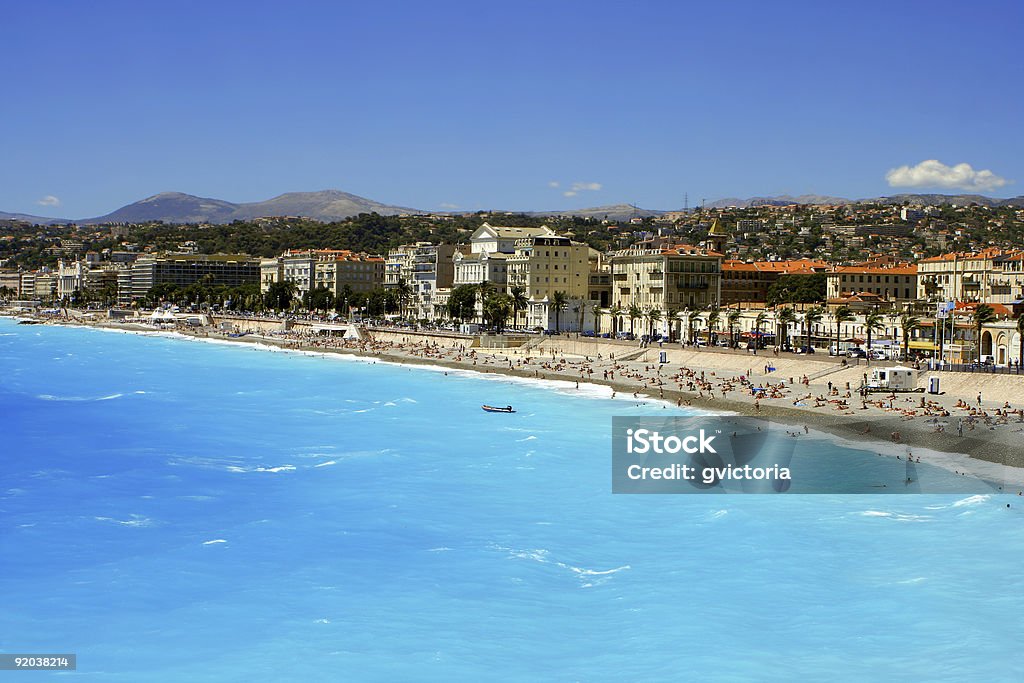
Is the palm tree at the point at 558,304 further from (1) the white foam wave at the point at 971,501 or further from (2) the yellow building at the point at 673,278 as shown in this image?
(1) the white foam wave at the point at 971,501

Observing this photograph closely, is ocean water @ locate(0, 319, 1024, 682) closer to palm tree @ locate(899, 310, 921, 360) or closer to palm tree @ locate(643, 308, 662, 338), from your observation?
palm tree @ locate(899, 310, 921, 360)

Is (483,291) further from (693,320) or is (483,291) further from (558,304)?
(693,320)

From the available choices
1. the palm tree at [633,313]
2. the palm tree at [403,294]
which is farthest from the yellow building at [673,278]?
the palm tree at [403,294]

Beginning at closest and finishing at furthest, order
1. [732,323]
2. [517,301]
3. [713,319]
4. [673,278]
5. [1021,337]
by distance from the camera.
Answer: [1021,337] < [732,323] < [713,319] < [673,278] < [517,301]

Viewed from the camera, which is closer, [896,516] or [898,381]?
[896,516]

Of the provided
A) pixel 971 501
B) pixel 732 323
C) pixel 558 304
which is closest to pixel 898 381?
pixel 971 501

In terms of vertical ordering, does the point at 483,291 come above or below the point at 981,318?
above

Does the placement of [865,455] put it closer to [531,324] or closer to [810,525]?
[810,525]
